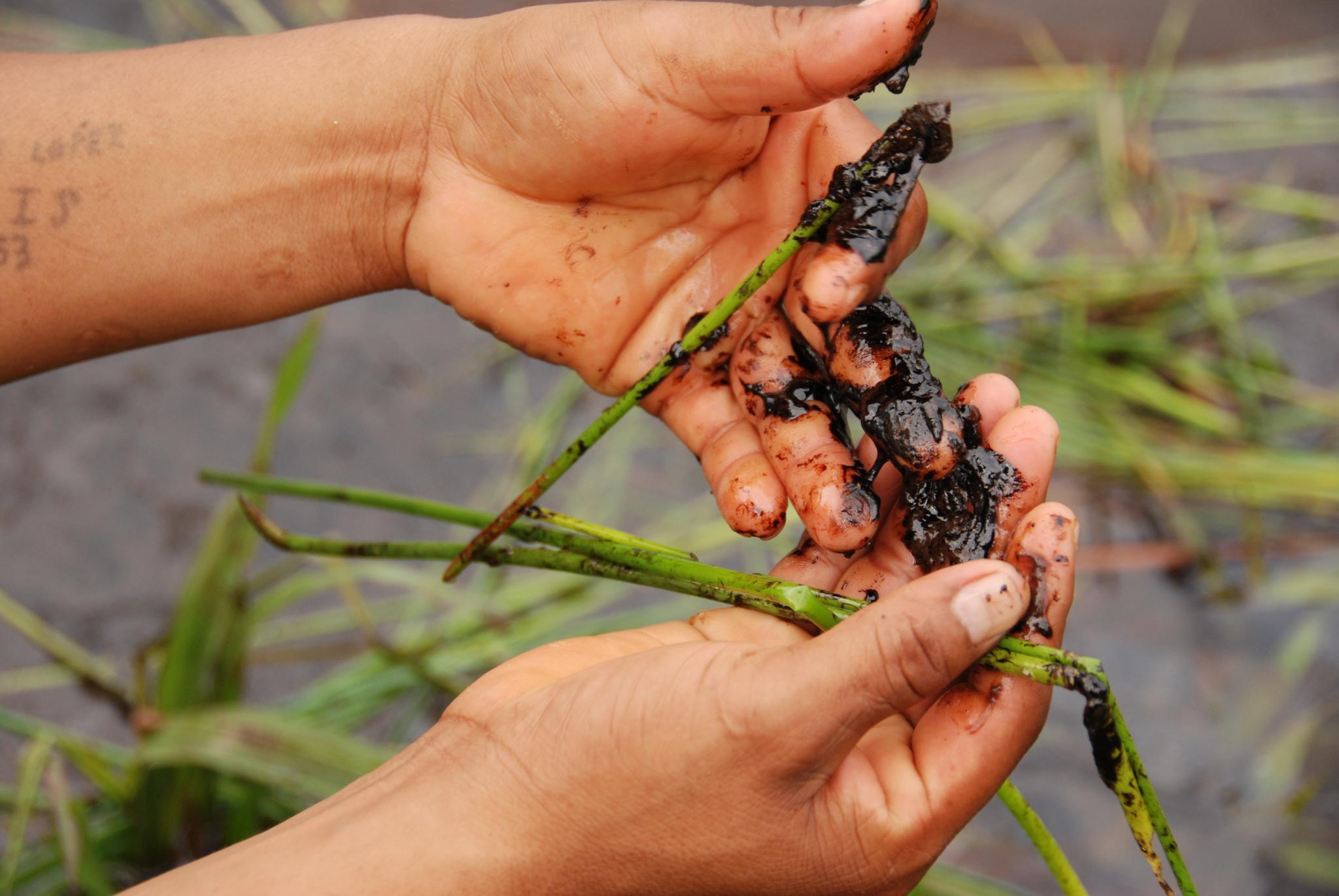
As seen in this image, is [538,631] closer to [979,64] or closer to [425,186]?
[425,186]

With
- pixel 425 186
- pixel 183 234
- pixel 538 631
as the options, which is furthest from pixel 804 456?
pixel 183 234

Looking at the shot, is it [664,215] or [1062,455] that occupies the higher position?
[664,215]

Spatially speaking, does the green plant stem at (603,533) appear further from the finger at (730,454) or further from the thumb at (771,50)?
the thumb at (771,50)

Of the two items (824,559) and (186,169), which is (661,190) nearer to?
(824,559)

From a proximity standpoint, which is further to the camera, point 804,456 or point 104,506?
point 104,506

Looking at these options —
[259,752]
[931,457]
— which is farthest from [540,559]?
[259,752]

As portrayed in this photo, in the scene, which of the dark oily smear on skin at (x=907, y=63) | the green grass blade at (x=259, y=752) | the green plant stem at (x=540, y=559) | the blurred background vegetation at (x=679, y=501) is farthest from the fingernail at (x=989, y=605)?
the green grass blade at (x=259, y=752)

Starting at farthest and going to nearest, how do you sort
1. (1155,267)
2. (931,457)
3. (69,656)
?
(1155,267), (69,656), (931,457)
